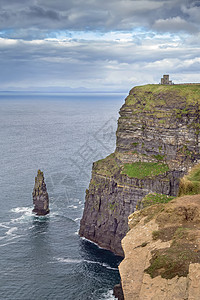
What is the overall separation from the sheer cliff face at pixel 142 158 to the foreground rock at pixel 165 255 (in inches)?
2047

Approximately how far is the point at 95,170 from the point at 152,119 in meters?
20.1

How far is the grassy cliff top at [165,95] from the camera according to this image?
85.0 meters

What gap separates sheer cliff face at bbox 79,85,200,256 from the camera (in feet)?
267

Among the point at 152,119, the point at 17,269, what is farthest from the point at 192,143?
the point at 17,269

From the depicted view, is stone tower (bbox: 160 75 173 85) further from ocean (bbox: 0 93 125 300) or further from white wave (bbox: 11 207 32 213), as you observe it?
white wave (bbox: 11 207 32 213)

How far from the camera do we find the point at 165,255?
22109 millimetres

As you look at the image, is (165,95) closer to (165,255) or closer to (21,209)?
(21,209)

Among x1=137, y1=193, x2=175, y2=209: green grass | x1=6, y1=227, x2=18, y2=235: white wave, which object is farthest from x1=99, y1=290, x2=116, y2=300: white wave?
x1=6, y1=227, x2=18, y2=235: white wave

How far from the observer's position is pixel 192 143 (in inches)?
3174

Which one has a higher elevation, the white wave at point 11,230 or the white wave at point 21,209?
the white wave at point 21,209

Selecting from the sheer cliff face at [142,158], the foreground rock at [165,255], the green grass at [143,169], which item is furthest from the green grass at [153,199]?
the foreground rock at [165,255]

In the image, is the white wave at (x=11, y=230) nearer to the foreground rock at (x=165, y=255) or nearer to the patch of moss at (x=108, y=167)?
the patch of moss at (x=108, y=167)

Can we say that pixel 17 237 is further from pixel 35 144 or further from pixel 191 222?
pixel 35 144

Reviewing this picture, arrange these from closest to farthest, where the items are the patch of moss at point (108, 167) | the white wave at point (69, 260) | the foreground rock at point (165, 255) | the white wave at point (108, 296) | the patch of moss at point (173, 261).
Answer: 1. the foreground rock at point (165, 255)
2. the patch of moss at point (173, 261)
3. the white wave at point (108, 296)
4. the white wave at point (69, 260)
5. the patch of moss at point (108, 167)
